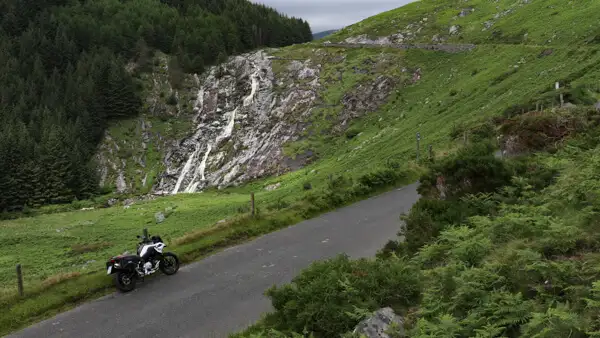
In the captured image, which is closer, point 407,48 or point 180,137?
point 407,48

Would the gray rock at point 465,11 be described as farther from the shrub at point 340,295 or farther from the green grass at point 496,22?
the shrub at point 340,295

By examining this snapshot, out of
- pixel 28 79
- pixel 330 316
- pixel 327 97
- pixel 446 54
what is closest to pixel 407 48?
pixel 446 54

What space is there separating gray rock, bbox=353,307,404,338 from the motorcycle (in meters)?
10.5

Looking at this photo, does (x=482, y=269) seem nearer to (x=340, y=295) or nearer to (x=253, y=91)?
(x=340, y=295)

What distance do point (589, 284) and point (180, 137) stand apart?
8183cm

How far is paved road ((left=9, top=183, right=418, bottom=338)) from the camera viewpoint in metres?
13.8

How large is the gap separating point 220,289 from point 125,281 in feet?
12.1

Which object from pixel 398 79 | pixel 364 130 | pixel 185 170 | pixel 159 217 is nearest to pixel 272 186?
pixel 159 217

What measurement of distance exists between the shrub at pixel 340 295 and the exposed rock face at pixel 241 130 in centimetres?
4666

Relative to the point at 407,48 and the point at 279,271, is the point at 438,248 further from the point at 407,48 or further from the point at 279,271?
the point at 407,48

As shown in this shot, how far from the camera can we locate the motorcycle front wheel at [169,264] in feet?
58.4

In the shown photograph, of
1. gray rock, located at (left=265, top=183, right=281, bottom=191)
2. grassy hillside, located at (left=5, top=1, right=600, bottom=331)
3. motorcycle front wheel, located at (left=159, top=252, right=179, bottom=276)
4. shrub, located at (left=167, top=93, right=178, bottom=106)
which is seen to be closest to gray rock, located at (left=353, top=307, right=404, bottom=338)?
motorcycle front wheel, located at (left=159, top=252, right=179, bottom=276)

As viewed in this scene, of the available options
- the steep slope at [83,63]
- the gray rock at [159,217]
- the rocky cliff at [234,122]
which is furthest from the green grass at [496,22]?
the gray rock at [159,217]

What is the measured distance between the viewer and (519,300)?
25.8ft
